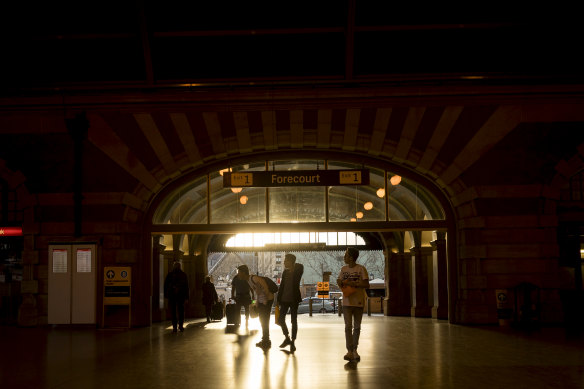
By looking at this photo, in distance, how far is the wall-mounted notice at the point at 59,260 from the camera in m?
16.1

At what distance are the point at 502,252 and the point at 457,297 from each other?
1.65 m

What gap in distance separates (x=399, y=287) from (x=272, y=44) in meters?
12.5

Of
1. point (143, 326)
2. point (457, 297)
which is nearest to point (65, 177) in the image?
point (143, 326)

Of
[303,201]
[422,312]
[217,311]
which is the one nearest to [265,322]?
[303,201]

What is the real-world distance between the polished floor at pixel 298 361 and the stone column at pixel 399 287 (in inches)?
394

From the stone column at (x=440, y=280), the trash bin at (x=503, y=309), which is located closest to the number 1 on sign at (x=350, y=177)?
the trash bin at (x=503, y=309)

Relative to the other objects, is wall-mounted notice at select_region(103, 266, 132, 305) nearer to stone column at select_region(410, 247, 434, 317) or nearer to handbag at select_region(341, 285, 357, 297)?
handbag at select_region(341, 285, 357, 297)

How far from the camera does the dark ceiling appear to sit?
46.1 ft

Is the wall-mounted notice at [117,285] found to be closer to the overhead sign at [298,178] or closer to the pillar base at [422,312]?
the overhead sign at [298,178]

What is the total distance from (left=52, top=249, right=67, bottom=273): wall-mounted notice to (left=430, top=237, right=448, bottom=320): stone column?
33.2ft

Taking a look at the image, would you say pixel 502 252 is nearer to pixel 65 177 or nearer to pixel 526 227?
pixel 526 227

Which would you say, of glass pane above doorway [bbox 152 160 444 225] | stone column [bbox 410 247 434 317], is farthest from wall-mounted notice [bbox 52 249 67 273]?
stone column [bbox 410 247 434 317]

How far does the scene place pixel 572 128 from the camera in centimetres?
1519

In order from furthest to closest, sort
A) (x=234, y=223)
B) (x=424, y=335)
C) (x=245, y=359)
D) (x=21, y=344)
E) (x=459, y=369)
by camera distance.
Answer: (x=234, y=223), (x=424, y=335), (x=21, y=344), (x=245, y=359), (x=459, y=369)
